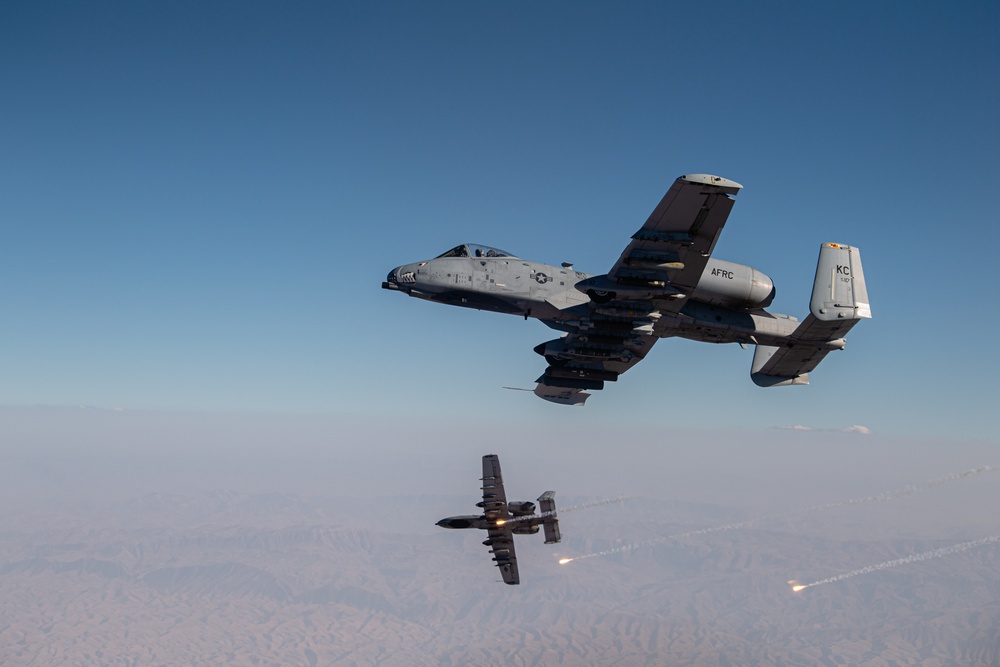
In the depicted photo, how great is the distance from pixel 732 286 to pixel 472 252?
1386 cm

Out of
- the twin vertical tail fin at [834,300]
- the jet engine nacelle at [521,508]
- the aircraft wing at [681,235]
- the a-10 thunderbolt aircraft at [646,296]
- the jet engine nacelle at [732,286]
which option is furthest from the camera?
the jet engine nacelle at [521,508]

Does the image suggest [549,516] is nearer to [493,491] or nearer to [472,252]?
[493,491]

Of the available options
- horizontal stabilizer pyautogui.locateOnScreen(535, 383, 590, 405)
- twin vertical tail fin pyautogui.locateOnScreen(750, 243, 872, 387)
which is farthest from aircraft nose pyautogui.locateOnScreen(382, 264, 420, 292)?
twin vertical tail fin pyautogui.locateOnScreen(750, 243, 872, 387)

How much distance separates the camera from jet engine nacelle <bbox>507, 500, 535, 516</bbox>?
51750 millimetres

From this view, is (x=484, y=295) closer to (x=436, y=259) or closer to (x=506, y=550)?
(x=436, y=259)

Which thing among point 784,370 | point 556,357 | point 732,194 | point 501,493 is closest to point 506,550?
point 501,493

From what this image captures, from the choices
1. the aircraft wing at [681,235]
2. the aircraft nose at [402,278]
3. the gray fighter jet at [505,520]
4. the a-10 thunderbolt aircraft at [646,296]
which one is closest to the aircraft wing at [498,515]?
the gray fighter jet at [505,520]

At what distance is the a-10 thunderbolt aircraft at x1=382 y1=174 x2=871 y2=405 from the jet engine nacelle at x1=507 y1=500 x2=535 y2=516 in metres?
17.0

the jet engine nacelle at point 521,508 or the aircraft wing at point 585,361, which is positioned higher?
the aircraft wing at point 585,361

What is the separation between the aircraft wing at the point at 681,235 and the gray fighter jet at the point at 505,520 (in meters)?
25.3

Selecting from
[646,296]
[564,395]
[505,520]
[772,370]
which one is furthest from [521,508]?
[646,296]

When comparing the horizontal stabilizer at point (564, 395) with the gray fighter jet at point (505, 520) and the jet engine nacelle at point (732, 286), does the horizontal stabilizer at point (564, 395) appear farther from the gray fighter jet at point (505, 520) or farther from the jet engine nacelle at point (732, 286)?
the jet engine nacelle at point (732, 286)

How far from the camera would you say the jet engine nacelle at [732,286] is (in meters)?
35.0

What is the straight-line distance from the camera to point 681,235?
3039 cm
